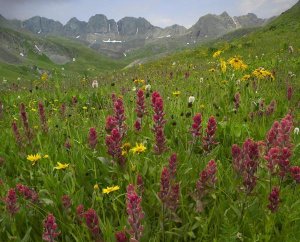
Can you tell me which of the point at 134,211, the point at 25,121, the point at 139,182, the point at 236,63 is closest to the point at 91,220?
the point at 134,211

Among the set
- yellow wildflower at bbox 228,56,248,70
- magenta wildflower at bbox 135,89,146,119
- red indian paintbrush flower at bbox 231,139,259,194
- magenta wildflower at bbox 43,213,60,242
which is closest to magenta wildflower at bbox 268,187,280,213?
red indian paintbrush flower at bbox 231,139,259,194

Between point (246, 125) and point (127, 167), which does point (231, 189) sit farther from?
point (246, 125)

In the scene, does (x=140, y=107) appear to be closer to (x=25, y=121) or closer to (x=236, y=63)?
(x=25, y=121)

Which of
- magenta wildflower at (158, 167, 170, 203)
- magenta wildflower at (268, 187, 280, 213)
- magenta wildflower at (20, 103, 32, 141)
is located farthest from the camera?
magenta wildflower at (20, 103, 32, 141)

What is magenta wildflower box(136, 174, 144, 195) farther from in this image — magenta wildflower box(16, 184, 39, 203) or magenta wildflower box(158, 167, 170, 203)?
magenta wildflower box(16, 184, 39, 203)

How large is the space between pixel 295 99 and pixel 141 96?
4.19 m

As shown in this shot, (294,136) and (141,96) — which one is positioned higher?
(141,96)

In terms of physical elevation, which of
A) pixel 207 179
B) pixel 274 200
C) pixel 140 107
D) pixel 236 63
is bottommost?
pixel 274 200

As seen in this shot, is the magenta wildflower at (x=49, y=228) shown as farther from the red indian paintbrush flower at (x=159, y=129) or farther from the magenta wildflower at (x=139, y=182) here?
the red indian paintbrush flower at (x=159, y=129)

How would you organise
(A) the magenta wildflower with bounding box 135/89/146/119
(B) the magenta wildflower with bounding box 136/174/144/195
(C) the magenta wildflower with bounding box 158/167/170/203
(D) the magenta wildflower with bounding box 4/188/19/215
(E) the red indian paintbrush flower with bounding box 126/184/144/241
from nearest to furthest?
(E) the red indian paintbrush flower with bounding box 126/184/144/241
(C) the magenta wildflower with bounding box 158/167/170/203
(D) the magenta wildflower with bounding box 4/188/19/215
(B) the magenta wildflower with bounding box 136/174/144/195
(A) the magenta wildflower with bounding box 135/89/146/119

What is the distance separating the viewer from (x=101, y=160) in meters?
3.62

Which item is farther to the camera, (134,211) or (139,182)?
(139,182)

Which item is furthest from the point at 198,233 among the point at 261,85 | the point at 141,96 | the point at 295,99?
the point at 261,85

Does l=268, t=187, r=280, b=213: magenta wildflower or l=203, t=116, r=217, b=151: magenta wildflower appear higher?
l=203, t=116, r=217, b=151: magenta wildflower
